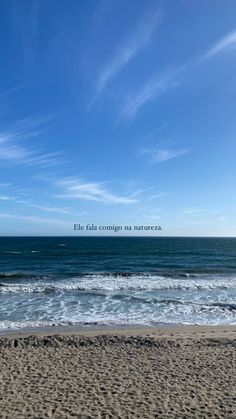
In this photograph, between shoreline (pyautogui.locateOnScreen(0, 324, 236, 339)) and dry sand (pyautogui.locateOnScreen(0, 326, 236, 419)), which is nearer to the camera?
dry sand (pyautogui.locateOnScreen(0, 326, 236, 419))

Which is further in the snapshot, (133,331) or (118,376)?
(133,331)

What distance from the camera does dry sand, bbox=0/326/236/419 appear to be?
585 centimetres

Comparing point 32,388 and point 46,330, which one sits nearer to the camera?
point 32,388

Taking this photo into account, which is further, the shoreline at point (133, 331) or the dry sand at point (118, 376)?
the shoreline at point (133, 331)

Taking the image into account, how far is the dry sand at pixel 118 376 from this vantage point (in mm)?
5848

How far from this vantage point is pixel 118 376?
23.7 ft

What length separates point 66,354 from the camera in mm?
8789

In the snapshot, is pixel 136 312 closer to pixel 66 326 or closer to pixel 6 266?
pixel 66 326

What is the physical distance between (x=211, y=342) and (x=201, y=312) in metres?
4.62

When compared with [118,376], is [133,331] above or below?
below

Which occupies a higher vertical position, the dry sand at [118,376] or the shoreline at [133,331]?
the dry sand at [118,376]

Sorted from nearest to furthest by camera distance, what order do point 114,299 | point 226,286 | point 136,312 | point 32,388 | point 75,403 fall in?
point 75,403 < point 32,388 < point 136,312 < point 114,299 < point 226,286

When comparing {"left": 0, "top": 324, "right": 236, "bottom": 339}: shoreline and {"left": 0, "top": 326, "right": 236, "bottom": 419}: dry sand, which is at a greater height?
{"left": 0, "top": 326, "right": 236, "bottom": 419}: dry sand

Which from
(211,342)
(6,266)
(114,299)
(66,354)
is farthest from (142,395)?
(6,266)
